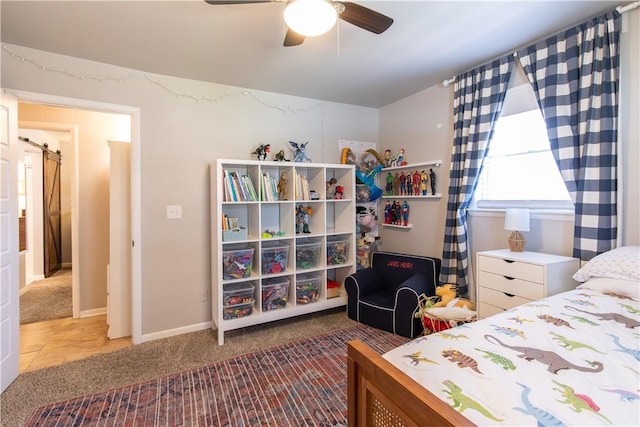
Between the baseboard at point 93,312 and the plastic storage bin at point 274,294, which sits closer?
the plastic storage bin at point 274,294

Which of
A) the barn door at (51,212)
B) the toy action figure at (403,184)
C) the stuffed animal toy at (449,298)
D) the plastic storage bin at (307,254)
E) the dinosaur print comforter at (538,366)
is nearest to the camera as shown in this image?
the dinosaur print comforter at (538,366)

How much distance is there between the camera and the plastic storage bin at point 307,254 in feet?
10.2

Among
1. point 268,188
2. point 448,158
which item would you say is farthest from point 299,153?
point 448,158

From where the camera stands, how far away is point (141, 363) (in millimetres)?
2307

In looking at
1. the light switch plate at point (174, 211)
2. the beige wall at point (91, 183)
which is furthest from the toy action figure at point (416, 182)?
the beige wall at point (91, 183)

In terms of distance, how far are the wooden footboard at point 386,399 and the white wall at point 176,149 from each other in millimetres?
2220

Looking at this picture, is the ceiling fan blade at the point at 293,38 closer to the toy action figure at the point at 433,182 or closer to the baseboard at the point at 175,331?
the toy action figure at the point at 433,182

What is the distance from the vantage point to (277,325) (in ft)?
9.81

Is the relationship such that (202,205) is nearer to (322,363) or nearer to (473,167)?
(322,363)

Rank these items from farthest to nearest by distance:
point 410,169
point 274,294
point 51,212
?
1. point 51,212
2. point 410,169
3. point 274,294

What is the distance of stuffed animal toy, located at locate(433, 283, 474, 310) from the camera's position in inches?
98.0

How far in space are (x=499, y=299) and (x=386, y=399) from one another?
1629mm

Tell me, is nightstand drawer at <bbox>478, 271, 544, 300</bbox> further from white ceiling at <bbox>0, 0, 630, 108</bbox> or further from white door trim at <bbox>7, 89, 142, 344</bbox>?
white door trim at <bbox>7, 89, 142, 344</bbox>

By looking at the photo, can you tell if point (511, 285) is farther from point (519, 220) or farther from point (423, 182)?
point (423, 182)
